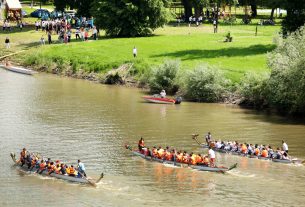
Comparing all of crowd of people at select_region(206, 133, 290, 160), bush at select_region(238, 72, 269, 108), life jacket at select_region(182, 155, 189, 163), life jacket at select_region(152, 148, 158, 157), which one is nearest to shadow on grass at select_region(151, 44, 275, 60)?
bush at select_region(238, 72, 269, 108)

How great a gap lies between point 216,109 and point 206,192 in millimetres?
27249

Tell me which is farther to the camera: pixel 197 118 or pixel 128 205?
pixel 197 118

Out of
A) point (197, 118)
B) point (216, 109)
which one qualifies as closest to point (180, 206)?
point (197, 118)

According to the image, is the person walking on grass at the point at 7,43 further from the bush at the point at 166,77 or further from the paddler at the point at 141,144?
the paddler at the point at 141,144

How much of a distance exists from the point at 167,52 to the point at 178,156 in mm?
42083

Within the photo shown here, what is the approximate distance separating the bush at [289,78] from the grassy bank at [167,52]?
7635 millimetres


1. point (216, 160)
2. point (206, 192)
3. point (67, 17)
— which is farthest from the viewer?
point (67, 17)

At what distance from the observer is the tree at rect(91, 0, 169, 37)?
327ft

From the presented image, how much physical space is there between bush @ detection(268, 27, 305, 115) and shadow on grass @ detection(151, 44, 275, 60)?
16.7m

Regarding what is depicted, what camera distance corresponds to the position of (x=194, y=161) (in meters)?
48.5

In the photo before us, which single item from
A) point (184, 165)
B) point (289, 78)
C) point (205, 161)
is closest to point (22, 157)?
point (184, 165)

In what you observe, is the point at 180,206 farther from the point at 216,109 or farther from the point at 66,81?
the point at 66,81

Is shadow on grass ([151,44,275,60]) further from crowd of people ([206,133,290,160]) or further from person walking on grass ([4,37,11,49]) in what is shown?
crowd of people ([206,133,290,160])

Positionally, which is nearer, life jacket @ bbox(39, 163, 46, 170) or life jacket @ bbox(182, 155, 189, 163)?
life jacket @ bbox(39, 163, 46, 170)
